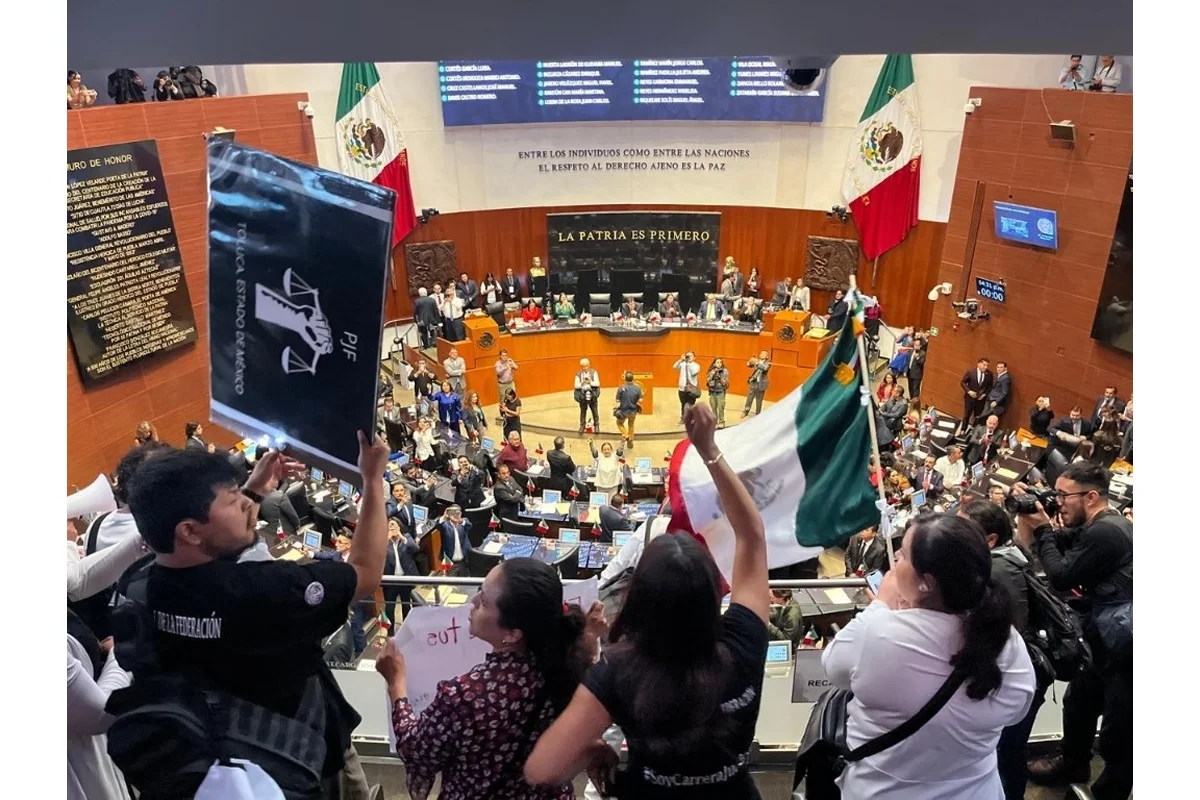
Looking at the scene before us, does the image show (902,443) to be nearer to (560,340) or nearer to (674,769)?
(560,340)

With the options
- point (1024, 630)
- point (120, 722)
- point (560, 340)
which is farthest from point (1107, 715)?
point (560, 340)

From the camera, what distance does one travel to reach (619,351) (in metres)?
15.0

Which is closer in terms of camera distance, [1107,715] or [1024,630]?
[1024,630]

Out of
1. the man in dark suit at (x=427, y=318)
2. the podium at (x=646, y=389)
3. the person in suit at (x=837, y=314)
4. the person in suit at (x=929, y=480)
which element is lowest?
the podium at (x=646, y=389)

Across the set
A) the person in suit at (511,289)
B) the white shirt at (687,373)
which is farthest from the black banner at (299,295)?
the person in suit at (511,289)

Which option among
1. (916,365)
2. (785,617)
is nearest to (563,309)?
(916,365)

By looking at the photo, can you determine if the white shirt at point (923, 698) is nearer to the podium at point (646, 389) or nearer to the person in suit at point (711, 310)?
the podium at point (646, 389)

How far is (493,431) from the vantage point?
549 inches

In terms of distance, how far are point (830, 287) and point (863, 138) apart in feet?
8.82

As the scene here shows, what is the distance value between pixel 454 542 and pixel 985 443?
24.0ft

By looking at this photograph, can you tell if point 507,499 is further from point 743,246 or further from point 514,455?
point 743,246

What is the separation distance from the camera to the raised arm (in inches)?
78.0

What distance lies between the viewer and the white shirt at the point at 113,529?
2.78 meters

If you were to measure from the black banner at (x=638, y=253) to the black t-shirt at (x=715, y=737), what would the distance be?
48.7 feet
